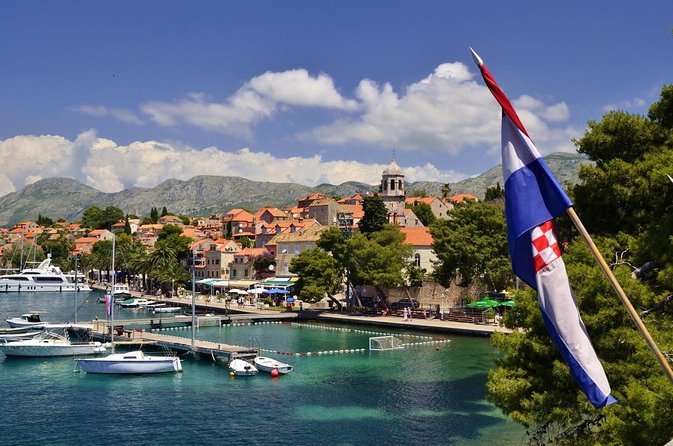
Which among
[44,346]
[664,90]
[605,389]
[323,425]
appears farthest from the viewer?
[44,346]

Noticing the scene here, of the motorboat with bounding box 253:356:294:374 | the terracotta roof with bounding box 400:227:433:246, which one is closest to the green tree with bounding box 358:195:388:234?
Answer: the terracotta roof with bounding box 400:227:433:246

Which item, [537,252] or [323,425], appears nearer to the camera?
[537,252]

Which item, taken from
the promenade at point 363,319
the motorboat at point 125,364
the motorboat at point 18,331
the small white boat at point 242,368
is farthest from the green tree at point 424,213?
the motorboat at point 125,364

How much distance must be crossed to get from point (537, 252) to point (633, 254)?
11.8m

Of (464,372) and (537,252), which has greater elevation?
(537,252)

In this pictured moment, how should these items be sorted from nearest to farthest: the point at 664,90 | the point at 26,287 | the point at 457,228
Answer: the point at 664,90
the point at 457,228
the point at 26,287

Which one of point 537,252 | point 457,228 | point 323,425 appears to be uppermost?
point 457,228

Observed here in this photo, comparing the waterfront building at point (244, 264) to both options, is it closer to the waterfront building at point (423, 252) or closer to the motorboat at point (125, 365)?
the waterfront building at point (423, 252)

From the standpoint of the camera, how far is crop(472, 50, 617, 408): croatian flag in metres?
8.18

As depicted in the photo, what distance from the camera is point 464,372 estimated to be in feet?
126

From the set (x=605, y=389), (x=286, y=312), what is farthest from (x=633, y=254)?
(x=286, y=312)

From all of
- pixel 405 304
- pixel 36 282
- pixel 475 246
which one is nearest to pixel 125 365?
pixel 475 246

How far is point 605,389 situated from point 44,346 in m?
44.0

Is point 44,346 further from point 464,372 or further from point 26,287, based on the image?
point 26,287
